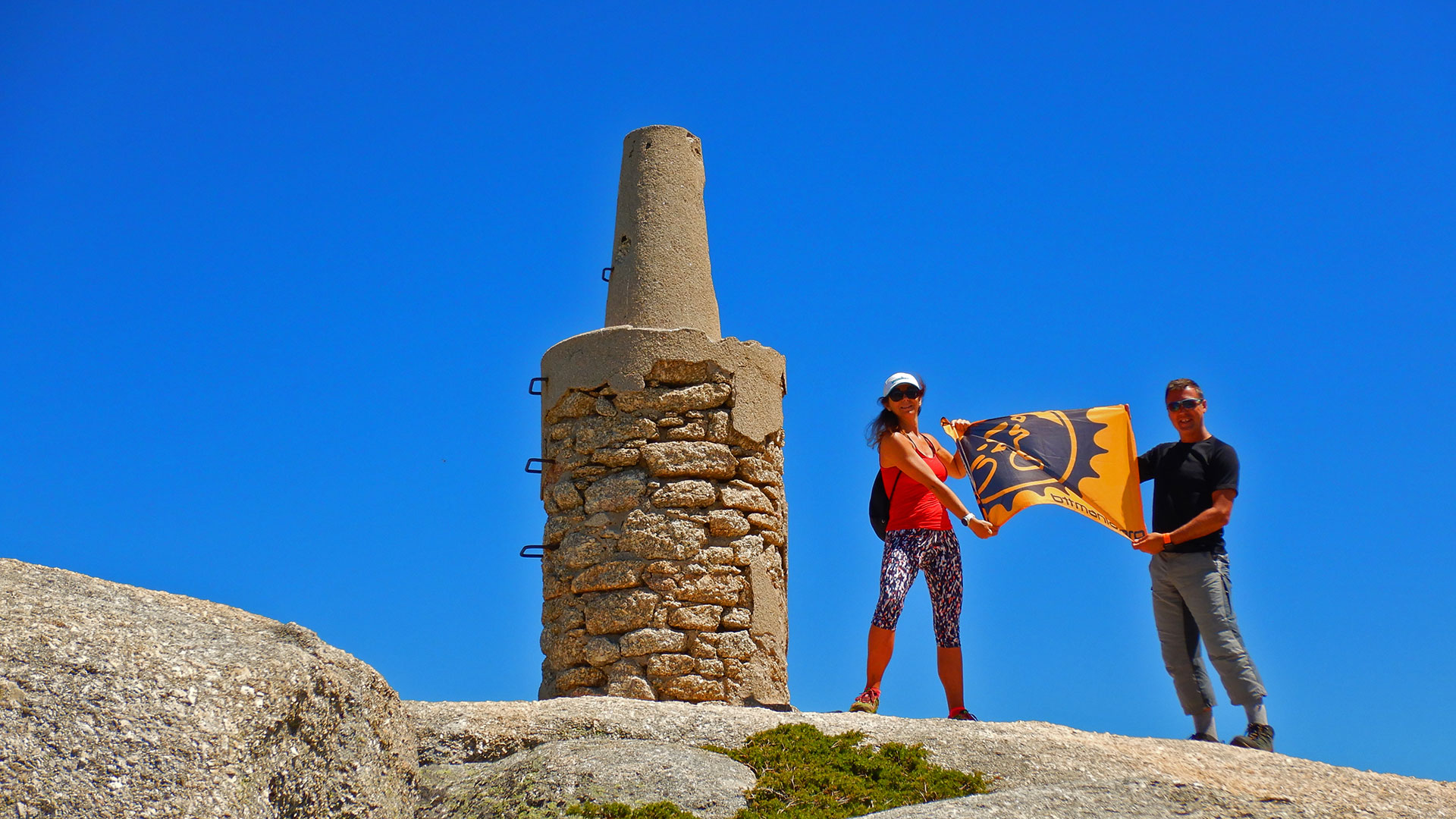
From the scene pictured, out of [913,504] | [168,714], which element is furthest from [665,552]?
[168,714]

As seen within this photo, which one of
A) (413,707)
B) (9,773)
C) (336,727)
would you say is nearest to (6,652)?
(9,773)

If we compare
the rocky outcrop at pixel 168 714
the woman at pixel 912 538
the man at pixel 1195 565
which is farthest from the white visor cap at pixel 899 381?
the rocky outcrop at pixel 168 714

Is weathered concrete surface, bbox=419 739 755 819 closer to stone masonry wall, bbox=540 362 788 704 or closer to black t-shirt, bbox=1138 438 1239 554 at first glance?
stone masonry wall, bbox=540 362 788 704

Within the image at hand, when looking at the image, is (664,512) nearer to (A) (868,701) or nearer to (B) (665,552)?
(B) (665,552)

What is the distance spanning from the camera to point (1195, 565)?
684 centimetres

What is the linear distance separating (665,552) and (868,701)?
6.61 feet

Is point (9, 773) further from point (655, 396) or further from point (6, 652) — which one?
point (655, 396)

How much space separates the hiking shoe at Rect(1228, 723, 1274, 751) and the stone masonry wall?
3.30 metres

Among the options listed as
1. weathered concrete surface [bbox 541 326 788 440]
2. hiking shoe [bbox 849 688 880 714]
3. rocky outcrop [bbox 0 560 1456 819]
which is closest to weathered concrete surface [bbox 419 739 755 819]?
rocky outcrop [bbox 0 560 1456 819]

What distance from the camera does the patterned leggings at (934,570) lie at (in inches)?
285

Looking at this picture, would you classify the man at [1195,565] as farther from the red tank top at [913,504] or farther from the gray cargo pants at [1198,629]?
the red tank top at [913,504]

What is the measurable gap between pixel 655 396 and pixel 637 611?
1.56 metres

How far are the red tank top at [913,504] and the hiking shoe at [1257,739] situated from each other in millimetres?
1989

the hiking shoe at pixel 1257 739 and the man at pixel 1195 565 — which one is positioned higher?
the man at pixel 1195 565
